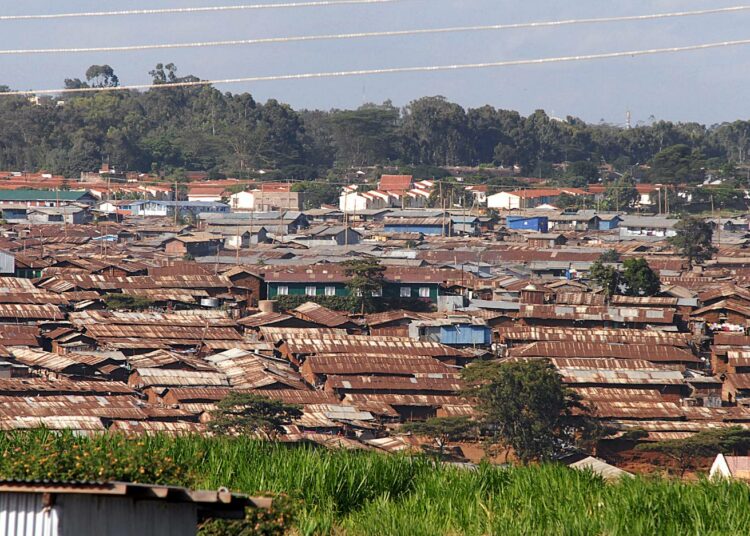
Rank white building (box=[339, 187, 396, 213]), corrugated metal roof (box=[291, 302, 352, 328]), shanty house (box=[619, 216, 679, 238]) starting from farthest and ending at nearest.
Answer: white building (box=[339, 187, 396, 213]) → shanty house (box=[619, 216, 679, 238]) → corrugated metal roof (box=[291, 302, 352, 328])

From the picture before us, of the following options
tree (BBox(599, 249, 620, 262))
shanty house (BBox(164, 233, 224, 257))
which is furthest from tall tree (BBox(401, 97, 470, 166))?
tree (BBox(599, 249, 620, 262))

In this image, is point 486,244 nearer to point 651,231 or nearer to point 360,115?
point 651,231

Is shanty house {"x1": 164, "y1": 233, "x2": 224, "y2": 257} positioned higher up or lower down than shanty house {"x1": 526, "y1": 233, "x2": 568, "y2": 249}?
higher up

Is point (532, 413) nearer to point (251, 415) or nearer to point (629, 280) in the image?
point (251, 415)

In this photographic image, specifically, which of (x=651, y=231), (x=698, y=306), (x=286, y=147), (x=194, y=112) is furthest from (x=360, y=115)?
(x=698, y=306)

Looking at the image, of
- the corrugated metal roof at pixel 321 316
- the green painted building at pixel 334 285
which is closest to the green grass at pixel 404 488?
the corrugated metal roof at pixel 321 316

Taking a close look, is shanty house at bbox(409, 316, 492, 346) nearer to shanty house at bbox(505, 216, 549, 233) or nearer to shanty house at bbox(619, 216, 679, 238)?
shanty house at bbox(619, 216, 679, 238)
